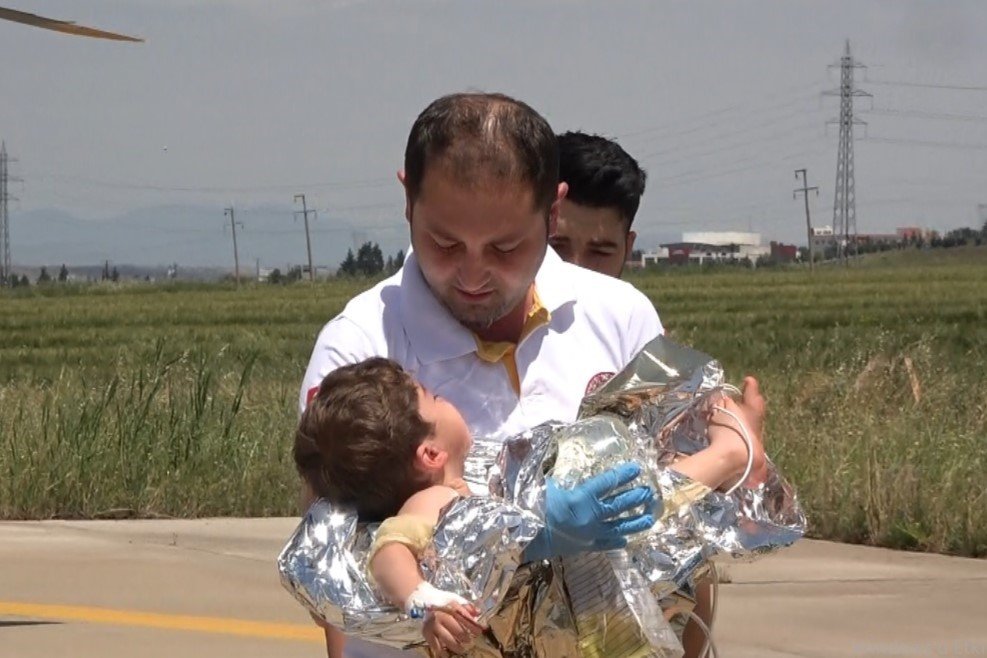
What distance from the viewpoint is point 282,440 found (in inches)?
296

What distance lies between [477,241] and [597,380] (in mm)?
317

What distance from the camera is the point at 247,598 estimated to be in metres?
5.62

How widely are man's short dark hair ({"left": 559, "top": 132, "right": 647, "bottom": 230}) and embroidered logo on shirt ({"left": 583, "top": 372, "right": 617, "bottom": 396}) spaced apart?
5.26ft

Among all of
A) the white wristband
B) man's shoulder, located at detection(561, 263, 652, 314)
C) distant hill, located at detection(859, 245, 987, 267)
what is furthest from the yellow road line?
distant hill, located at detection(859, 245, 987, 267)

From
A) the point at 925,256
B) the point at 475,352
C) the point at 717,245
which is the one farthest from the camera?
the point at 717,245

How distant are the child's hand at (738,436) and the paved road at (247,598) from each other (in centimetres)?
253

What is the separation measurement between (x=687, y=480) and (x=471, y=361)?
0.40m

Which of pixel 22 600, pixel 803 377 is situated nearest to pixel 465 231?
pixel 22 600

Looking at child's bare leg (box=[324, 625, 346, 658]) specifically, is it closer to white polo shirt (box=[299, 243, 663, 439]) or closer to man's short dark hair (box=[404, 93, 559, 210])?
white polo shirt (box=[299, 243, 663, 439])

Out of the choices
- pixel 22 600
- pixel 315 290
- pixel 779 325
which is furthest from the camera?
pixel 315 290

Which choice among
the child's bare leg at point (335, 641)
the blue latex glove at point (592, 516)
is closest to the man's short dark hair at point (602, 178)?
the child's bare leg at point (335, 641)

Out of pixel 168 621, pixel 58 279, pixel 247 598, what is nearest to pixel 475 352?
pixel 168 621

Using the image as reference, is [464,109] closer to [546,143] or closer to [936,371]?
[546,143]

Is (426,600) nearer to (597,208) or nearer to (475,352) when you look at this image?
(475,352)
